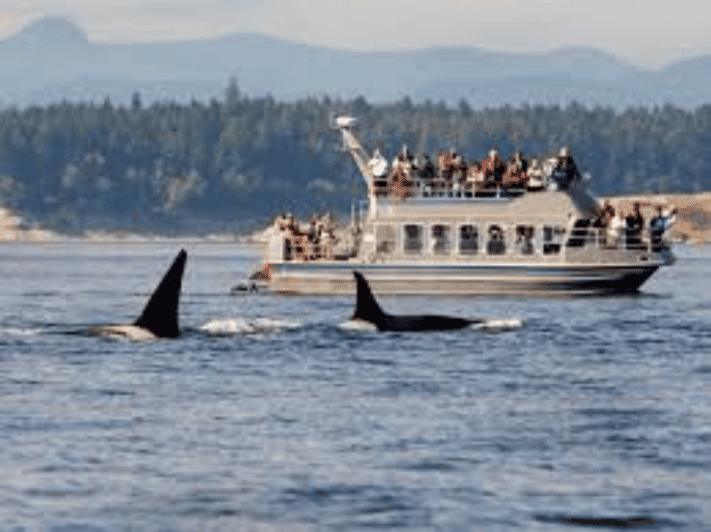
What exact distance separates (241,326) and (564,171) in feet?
89.6

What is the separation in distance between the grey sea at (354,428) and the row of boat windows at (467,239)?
19.8m

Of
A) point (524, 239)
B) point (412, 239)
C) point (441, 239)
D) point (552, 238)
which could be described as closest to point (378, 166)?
point (412, 239)

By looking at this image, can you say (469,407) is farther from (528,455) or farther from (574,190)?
(574,190)

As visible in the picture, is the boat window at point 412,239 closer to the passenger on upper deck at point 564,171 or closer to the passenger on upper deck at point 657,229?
the passenger on upper deck at point 564,171

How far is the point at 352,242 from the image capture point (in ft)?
312

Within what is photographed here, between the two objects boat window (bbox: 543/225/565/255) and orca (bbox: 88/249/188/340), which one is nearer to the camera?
orca (bbox: 88/249/188/340)

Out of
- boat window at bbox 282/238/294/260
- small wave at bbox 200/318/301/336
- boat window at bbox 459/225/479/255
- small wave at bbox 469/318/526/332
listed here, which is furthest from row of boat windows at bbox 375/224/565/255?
small wave at bbox 200/318/301/336

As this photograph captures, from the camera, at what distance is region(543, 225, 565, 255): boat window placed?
289 feet

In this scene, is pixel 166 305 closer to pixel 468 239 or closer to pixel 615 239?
pixel 615 239

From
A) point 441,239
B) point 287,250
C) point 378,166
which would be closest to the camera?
point 441,239

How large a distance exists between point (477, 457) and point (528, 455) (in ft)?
2.69

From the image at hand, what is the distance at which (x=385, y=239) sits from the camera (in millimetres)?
90875

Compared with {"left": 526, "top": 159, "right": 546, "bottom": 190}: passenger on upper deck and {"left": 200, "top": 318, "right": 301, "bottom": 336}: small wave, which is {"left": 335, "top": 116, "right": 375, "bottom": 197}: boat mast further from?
{"left": 200, "top": 318, "right": 301, "bottom": 336}: small wave

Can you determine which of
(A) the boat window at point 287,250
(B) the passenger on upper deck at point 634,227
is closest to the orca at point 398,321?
(B) the passenger on upper deck at point 634,227
